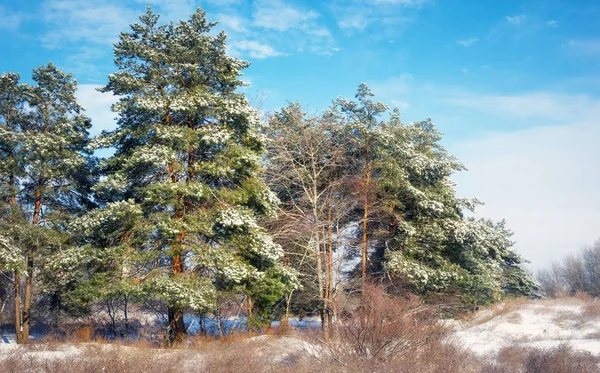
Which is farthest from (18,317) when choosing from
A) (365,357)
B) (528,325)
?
(528,325)

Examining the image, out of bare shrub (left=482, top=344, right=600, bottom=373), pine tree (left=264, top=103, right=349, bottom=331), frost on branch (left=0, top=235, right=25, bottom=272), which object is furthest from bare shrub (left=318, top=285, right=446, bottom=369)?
frost on branch (left=0, top=235, right=25, bottom=272)

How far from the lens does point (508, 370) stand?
11875 millimetres

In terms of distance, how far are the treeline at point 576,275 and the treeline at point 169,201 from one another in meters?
47.9

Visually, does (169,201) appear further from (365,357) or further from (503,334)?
(503,334)

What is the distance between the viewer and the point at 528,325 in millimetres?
23297

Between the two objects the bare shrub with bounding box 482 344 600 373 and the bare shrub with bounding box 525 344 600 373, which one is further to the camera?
the bare shrub with bounding box 482 344 600 373

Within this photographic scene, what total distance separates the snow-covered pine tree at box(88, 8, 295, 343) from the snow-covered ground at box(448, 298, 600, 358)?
8656mm

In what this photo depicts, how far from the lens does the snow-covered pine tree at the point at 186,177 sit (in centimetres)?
1592

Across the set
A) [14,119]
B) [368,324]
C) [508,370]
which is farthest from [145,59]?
[508,370]

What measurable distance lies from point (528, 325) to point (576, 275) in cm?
4916

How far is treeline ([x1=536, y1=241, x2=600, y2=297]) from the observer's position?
60.0m

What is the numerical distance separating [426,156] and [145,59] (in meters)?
16.2

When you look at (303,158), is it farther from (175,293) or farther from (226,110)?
(175,293)

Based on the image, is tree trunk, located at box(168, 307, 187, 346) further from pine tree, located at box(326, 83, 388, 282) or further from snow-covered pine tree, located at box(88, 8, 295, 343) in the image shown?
pine tree, located at box(326, 83, 388, 282)
